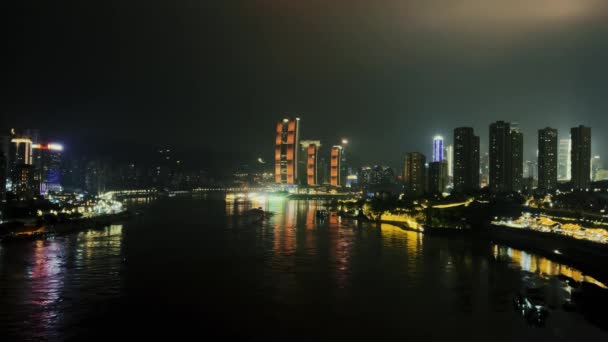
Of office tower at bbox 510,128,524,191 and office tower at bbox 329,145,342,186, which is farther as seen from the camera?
office tower at bbox 329,145,342,186

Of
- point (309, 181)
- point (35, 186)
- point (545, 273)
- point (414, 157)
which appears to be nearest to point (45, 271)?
point (545, 273)

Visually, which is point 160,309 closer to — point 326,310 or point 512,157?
point 326,310

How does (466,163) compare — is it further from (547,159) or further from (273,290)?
(273,290)

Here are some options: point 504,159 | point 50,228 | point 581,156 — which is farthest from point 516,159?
point 50,228

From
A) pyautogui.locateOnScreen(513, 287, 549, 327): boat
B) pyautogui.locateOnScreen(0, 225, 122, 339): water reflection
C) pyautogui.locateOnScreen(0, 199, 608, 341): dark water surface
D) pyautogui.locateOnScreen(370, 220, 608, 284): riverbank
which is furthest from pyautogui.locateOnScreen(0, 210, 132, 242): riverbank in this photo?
pyautogui.locateOnScreen(513, 287, 549, 327): boat

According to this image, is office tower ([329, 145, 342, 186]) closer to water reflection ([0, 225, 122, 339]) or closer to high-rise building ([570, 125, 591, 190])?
high-rise building ([570, 125, 591, 190])

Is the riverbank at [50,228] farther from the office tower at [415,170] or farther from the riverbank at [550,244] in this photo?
the office tower at [415,170]
